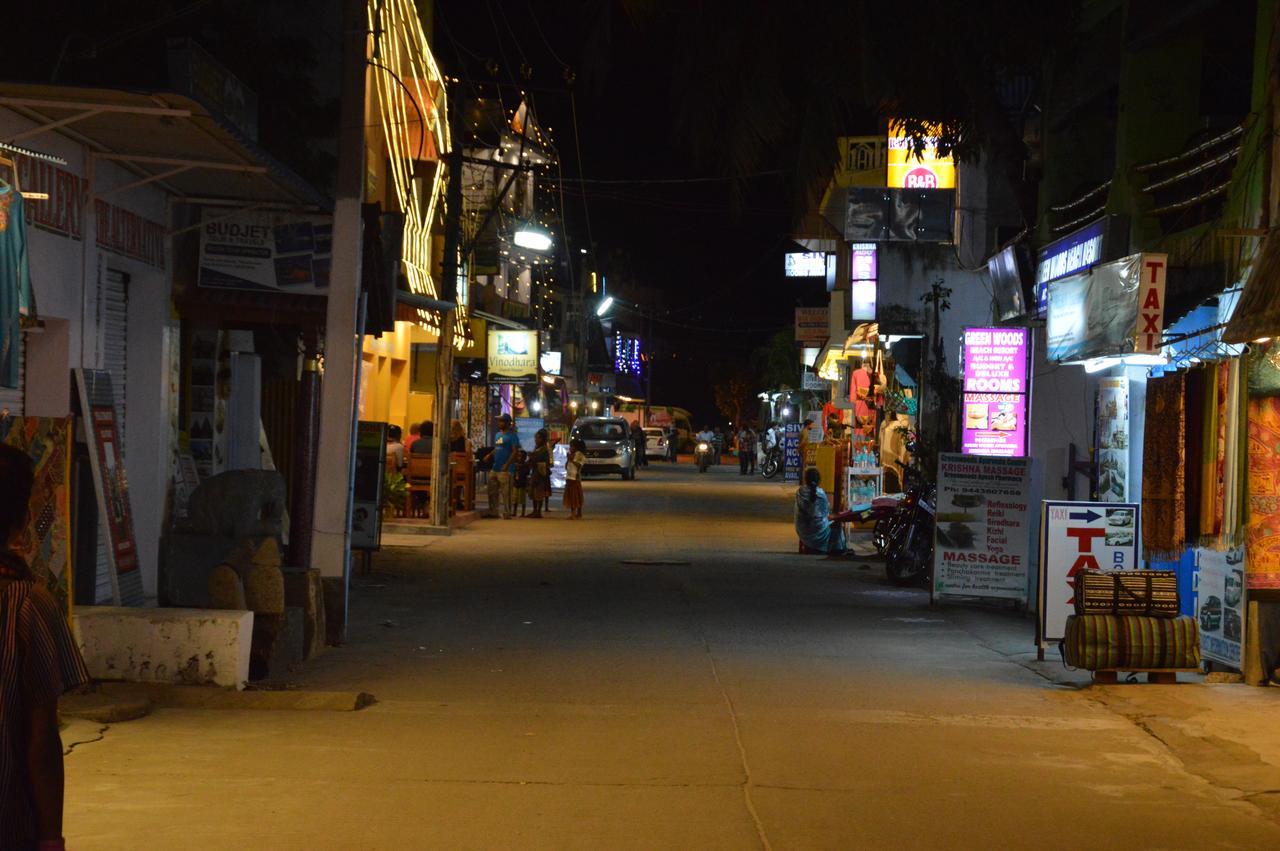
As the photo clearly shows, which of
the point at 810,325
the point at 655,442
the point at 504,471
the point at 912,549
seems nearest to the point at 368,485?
the point at 912,549

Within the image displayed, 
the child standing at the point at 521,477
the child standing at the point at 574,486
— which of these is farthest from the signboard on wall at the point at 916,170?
the child standing at the point at 521,477

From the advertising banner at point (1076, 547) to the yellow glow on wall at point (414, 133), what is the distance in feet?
45.5

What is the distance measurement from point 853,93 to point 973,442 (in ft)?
22.0

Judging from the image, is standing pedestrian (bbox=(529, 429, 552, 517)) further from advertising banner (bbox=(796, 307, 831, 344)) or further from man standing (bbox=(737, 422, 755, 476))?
man standing (bbox=(737, 422, 755, 476))

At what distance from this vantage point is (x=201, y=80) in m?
11.5

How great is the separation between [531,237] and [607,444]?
28.8 feet

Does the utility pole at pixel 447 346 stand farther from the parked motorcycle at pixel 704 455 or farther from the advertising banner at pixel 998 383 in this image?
the parked motorcycle at pixel 704 455

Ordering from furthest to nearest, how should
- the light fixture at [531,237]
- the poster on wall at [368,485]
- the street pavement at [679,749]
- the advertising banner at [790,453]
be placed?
the advertising banner at [790,453]
the light fixture at [531,237]
the poster on wall at [368,485]
the street pavement at [679,749]

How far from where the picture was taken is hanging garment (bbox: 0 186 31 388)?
28.7 feet

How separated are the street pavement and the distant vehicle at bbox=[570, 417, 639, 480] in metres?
33.4

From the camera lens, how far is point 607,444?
49.0m

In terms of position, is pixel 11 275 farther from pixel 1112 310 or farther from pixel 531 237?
pixel 531 237

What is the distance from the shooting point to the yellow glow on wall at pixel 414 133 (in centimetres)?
2552

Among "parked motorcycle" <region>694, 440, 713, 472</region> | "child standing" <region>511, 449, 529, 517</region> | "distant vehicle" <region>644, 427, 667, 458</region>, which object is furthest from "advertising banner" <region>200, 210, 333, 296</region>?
"distant vehicle" <region>644, 427, 667, 458</region>
